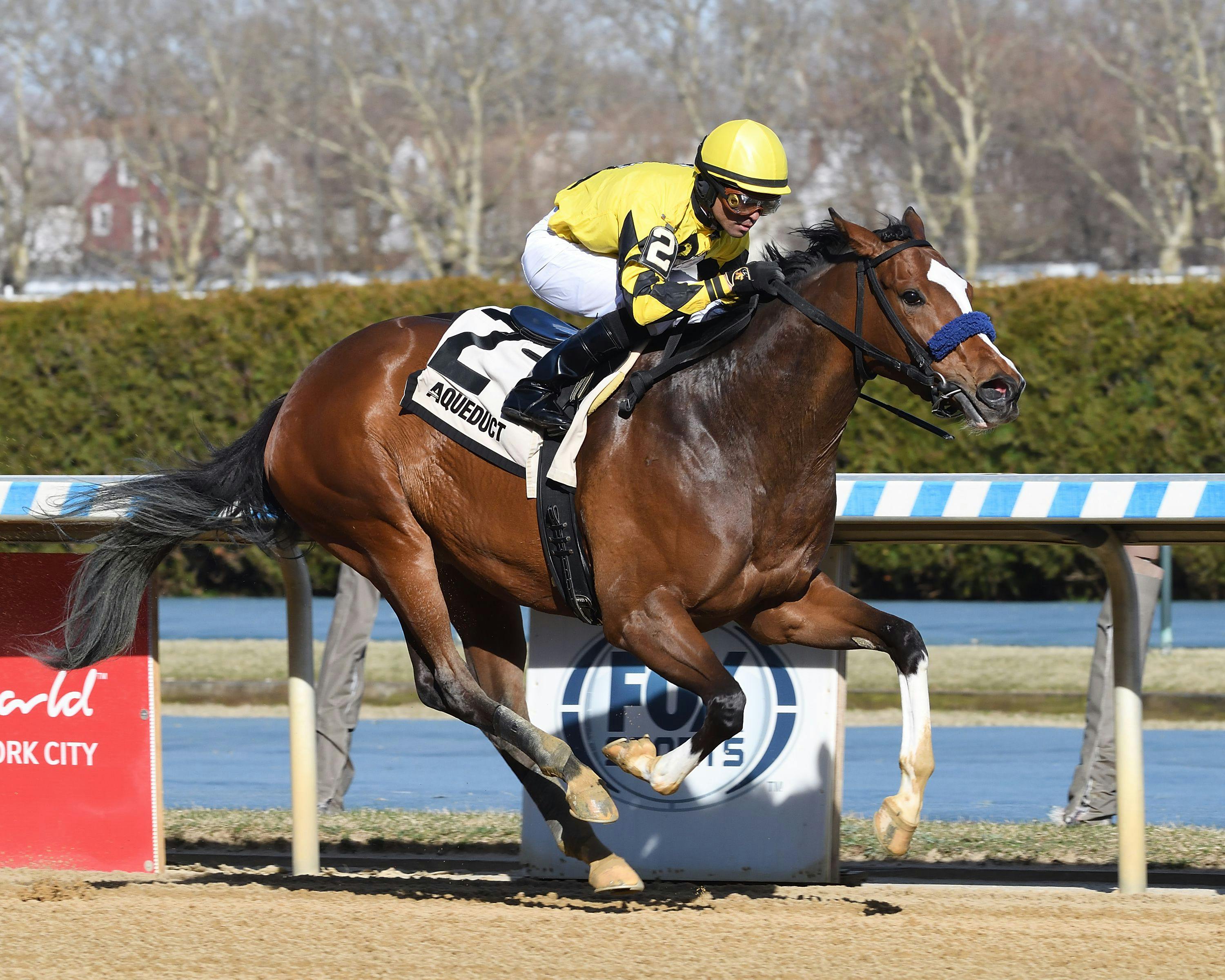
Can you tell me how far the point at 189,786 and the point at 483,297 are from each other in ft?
23.7

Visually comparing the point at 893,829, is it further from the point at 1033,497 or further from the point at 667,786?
the point at 1033,497

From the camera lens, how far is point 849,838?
18.9 ft

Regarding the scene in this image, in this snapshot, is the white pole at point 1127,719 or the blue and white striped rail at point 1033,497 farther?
the white pole at point 1127,719

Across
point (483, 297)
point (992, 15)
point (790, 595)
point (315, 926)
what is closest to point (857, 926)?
point (790, 595)

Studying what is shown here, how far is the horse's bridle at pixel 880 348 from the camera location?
12.7 ft

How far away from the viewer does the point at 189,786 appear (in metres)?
7.45

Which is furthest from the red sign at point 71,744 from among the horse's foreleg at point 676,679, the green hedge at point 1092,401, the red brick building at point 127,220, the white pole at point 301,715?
the red brick building at point 127,220

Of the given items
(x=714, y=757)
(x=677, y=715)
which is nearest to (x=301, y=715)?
(x=677, y=715)

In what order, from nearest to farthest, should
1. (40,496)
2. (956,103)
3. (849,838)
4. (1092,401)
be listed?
(40,496) → (849,838) → (1092,401) → (956,103)

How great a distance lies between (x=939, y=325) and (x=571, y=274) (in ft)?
3.94

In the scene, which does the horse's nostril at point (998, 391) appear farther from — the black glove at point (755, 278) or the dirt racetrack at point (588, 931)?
the dirt racetrack at point (588, 931)

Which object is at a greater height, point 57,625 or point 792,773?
point 57,625

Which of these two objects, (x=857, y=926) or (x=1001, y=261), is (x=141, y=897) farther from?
(x=1001, y=261)

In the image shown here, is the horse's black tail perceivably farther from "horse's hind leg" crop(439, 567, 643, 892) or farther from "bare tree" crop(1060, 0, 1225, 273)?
"bare tree" crop(1060, 0, 1225, 273)
